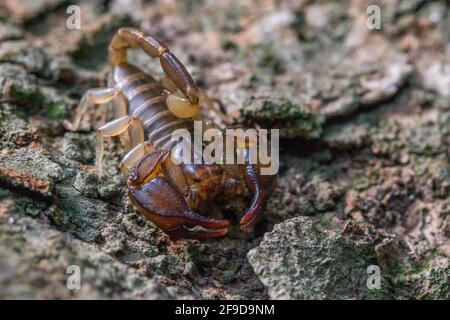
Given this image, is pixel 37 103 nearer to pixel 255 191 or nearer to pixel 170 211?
pixel 170 211

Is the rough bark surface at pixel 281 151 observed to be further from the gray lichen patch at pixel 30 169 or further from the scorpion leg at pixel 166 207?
the scorpion leg at pixel 166 207

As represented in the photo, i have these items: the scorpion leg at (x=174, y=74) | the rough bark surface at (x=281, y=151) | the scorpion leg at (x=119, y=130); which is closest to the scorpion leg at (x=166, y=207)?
the rough bark surface at (x=281, y=151)

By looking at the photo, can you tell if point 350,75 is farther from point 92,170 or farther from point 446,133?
point 92,170

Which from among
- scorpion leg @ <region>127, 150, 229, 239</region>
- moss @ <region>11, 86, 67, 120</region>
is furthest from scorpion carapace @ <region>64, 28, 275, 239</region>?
moss @ <region>11, 86, 67, 120</region>

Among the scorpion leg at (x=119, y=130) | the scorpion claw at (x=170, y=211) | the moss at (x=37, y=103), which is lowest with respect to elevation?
the scorpion claw at (x=170, y=211)

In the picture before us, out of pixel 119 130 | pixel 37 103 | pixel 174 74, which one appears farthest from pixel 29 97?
pixel 174 74

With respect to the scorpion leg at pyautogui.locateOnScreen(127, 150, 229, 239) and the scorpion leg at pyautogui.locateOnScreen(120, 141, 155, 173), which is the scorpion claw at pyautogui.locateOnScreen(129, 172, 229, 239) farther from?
the scorpion leg at pyautogui.locateOnScreen(120, 141, 155, 173)

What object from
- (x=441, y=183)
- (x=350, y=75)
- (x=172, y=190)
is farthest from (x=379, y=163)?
(x=172, y=190)

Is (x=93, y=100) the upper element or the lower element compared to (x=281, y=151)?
upper
